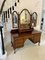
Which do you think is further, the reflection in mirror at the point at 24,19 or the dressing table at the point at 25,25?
the reflection in mirror at the point at 24,19

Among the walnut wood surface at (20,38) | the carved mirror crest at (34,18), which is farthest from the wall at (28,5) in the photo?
the walnut wood surface at (20,38)

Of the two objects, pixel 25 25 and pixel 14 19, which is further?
pixel 25 25

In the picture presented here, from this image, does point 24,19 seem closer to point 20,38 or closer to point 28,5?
point 28,5

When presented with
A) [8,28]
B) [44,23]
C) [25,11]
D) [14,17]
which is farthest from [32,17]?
[44,23]

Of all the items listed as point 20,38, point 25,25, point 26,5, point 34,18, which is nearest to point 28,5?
point 26,5

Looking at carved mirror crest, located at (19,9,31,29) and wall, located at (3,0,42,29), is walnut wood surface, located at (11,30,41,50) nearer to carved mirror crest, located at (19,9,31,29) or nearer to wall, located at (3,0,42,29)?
carved mirror crest, located at (19,9,31,29)

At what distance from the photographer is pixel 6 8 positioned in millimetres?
3025

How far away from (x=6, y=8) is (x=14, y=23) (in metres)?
0.58

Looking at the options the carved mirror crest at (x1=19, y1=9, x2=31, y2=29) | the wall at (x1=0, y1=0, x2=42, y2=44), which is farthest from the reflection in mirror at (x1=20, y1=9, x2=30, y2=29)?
the wall at (x1=0, y1=0, x2=42, y2=44)

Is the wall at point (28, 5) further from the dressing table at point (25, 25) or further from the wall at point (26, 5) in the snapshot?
the dressing table at point (25, 25)

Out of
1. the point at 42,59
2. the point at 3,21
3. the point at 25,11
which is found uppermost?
the point at 25,11

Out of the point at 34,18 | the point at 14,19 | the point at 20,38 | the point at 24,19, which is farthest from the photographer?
the point at 34,18

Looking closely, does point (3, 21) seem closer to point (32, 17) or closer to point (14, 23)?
point (14, 23)

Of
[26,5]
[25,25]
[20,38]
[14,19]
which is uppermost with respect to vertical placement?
[26,5]
